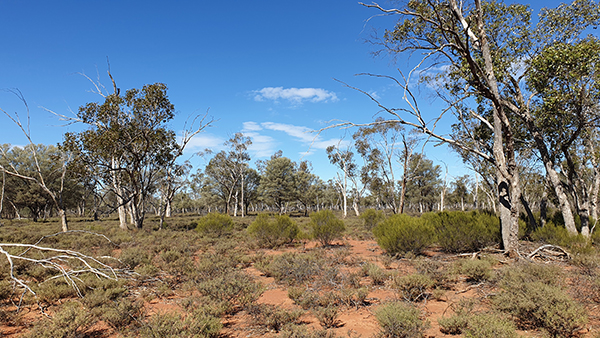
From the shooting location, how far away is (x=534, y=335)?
4.02m

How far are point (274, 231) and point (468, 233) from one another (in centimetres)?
839

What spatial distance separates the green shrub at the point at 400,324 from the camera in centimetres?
408

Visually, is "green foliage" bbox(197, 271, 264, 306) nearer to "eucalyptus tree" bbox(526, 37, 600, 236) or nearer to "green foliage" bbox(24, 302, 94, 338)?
"green foliage" bbox(24, 302, 94, 338)

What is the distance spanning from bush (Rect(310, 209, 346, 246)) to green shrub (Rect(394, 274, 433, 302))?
7185 mm

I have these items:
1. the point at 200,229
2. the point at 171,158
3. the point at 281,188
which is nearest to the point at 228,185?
the point at 281,188

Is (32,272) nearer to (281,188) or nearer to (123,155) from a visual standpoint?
(123,155)

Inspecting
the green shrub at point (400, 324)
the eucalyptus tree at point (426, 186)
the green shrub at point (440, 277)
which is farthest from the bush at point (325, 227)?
the eucalyptus tree at point (426, 186)

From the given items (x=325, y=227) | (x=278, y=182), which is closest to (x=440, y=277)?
(x=325, y=227)

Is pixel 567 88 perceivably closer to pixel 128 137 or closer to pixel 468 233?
pixel 468 233

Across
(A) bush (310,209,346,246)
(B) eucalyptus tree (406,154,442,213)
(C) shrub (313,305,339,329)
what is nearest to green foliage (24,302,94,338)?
(C) shrub (313,305,339,329)

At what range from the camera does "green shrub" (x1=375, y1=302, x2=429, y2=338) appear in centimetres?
408

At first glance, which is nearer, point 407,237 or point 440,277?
point 440,277

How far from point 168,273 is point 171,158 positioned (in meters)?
13.2

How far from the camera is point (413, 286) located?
238 inches
